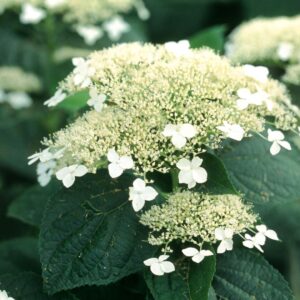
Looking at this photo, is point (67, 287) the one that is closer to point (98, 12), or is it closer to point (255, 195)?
point (255, 195)

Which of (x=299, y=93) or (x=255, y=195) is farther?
(x=299, y=93)

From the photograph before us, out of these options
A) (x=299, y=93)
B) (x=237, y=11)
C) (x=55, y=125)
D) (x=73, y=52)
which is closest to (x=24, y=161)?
(x=55, y=125)

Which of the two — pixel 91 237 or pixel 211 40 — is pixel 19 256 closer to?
pixel 91 237

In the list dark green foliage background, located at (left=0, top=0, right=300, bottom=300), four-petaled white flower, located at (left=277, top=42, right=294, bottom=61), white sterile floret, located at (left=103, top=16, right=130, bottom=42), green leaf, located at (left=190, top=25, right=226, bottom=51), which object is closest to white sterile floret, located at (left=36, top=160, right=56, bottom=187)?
dark green foliage background, located at (left=0, top=0, right=300, bottom=300)

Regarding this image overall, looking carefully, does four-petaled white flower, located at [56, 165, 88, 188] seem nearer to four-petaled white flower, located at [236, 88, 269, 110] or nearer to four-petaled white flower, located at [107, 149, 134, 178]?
four-petaled white flower, located at [107, 149, 134, 178]

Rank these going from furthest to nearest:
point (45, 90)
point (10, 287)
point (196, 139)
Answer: point (45, 90) < point (10, 287) < point (196, 139)

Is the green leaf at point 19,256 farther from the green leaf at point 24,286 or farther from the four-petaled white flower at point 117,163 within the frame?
the four-petaled white flower at point 117,163
